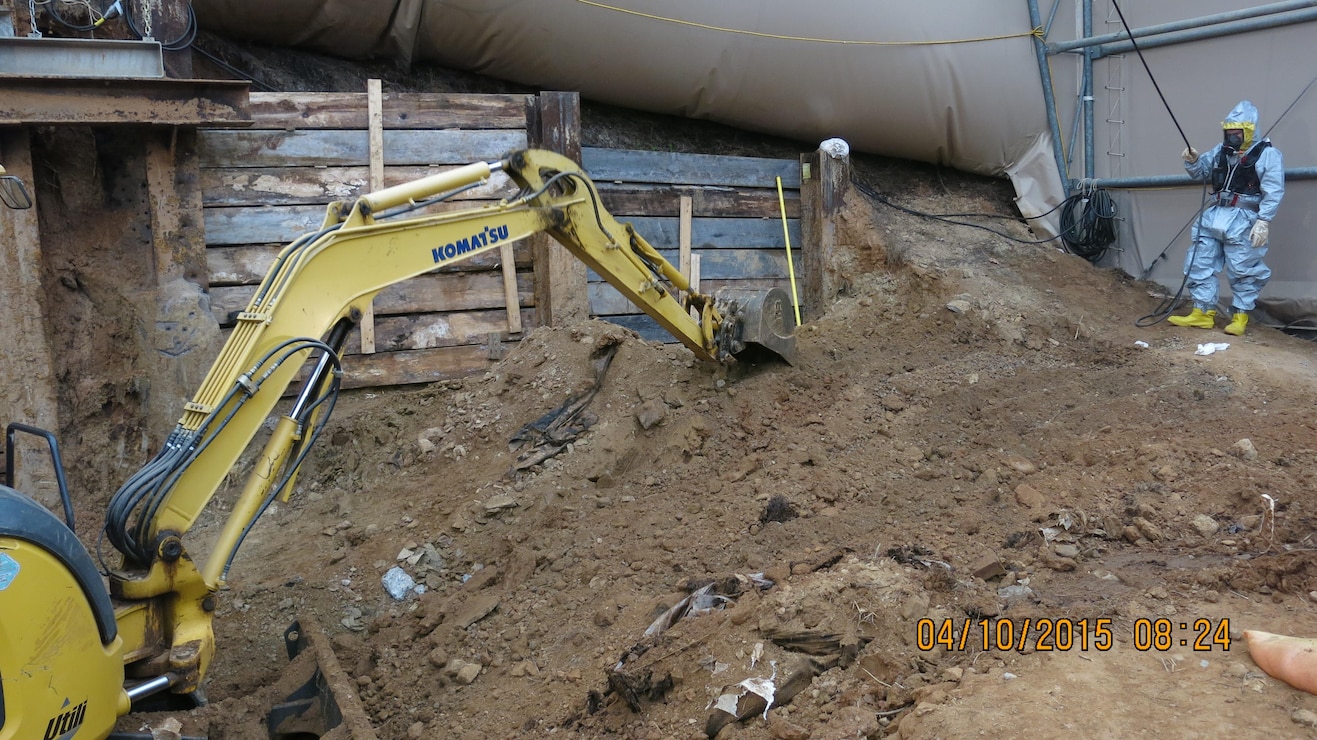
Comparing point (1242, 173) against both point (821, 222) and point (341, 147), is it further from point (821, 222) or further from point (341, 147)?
point (341, 147)

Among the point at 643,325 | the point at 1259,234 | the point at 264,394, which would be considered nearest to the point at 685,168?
the point at 643,325

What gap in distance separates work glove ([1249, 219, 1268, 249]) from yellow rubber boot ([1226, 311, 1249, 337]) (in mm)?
537

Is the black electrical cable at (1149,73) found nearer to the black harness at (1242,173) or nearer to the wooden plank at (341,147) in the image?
the black harness at (1242,173)

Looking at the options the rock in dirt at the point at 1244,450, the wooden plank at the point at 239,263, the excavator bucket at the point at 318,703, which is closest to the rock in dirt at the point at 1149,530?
the rock in dirt at the point at 1244,450

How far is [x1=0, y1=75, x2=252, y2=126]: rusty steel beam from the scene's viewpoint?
532 centimetres

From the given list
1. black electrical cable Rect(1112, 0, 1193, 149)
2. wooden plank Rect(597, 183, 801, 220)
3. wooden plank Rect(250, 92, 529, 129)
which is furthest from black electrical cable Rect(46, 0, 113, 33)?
black electrical cable Rect(1112, 0, 1193, 149)

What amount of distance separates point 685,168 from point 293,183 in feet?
10.0

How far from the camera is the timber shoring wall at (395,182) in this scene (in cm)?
620

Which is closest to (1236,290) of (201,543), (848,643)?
(848,643)

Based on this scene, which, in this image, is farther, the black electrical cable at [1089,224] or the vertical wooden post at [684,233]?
the black electrical cable at [1089,224]

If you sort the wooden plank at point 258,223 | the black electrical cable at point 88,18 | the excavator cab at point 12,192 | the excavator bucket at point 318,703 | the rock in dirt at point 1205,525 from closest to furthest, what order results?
1. the excavator cab at point 12,192
2. the excavator bucket at point 318,703
3. the rock in dirt at point 1205,525
4. the black electrical cable at point 88,18
5. the wooden plank at point 258,223

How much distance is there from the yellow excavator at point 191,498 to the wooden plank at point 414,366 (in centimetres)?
225

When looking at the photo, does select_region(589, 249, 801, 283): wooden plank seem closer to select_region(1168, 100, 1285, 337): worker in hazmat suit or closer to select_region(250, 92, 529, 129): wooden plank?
select_region(250, 92, 529, 129): wooden plank

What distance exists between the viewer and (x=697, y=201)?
7.79m
